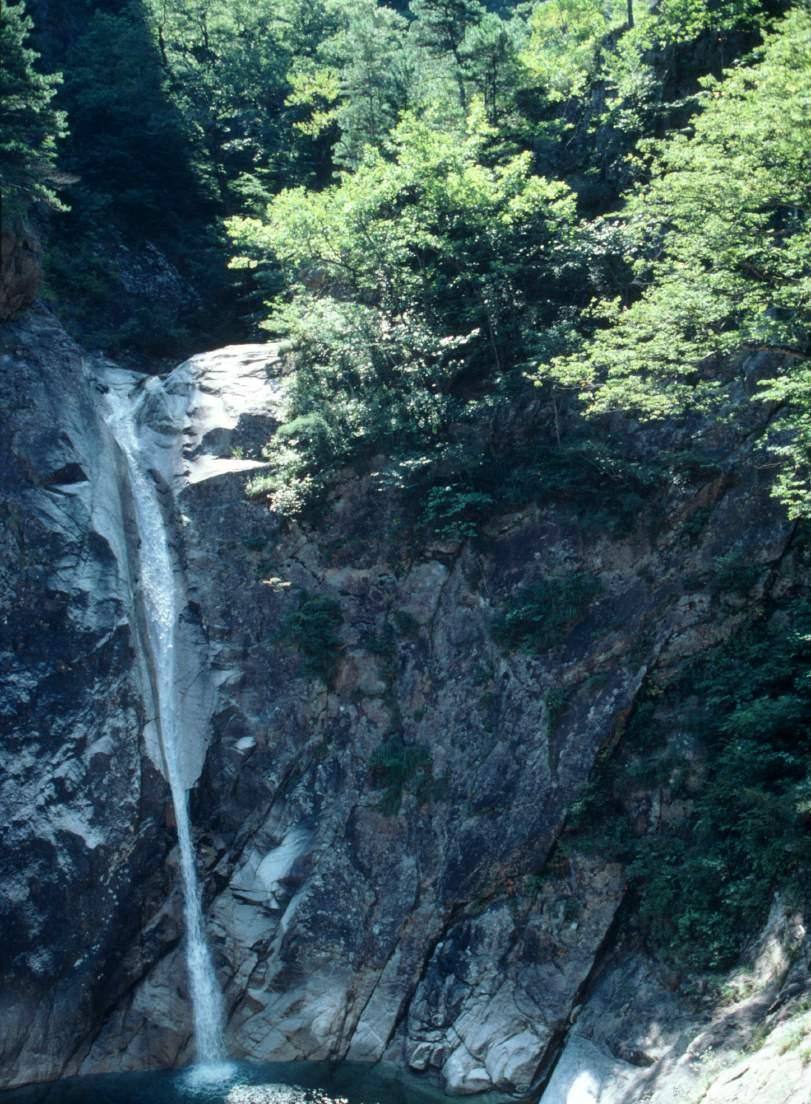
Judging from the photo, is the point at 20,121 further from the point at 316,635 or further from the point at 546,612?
the point at 546,612

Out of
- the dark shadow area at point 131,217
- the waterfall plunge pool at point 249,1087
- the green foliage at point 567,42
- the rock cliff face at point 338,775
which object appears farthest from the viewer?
the dark shadow area at point 131,217

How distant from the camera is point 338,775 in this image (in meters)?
16.9

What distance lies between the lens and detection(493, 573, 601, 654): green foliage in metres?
16.3

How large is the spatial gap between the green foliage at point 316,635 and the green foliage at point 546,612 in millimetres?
3066

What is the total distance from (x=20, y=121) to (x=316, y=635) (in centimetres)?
1110

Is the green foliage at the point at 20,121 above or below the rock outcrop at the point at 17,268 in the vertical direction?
above

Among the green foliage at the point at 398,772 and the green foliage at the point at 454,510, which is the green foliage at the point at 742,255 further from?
the green foliage at the point at 398,772

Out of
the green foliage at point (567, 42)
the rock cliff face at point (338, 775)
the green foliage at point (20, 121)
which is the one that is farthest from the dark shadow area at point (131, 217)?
the green foliage at point (567, 42)

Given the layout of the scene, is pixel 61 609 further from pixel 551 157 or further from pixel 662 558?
pixel 551 157

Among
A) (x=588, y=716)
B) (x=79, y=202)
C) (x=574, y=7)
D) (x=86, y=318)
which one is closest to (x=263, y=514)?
(x=588, y=716)

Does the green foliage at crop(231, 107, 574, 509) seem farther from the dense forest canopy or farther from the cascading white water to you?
the cascading white water

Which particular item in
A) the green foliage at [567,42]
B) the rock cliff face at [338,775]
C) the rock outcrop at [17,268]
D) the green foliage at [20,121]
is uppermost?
the green foliage at [567,42]

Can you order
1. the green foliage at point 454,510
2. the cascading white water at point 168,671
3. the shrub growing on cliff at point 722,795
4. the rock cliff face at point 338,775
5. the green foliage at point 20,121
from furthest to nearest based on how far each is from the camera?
the green foliage at point 454,510 < the green foliage at point 20,121 < the cascading white water at point 168,671 < the rock cliff face at point 338,775 < the shrub growing on cliff at point 722,795

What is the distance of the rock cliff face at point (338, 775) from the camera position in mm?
14414
